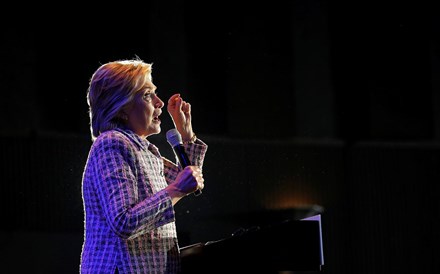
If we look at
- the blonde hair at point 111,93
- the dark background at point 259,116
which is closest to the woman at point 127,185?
the blonde hair at point 111,93

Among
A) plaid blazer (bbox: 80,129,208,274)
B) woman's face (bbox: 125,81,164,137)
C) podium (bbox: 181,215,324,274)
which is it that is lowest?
podium (bbox: 181,215,324,274)

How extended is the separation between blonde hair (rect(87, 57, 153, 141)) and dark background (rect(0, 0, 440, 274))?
3.98 feet

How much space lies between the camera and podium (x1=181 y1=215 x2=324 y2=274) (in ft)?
5.69

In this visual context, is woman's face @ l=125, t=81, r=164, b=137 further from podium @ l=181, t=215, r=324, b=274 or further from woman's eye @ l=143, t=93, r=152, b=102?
podium @ l=181, t=215, r=324, b=274

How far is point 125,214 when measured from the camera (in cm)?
156

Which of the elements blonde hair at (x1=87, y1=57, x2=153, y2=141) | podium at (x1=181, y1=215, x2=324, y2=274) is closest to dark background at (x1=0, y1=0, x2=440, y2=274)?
blonde hair at (x1=87, y1=57, x2=153, y2=141)

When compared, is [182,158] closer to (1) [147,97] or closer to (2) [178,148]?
(2) [178,148]

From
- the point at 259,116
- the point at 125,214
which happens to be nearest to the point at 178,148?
the point at 125,214

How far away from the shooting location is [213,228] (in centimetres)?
335

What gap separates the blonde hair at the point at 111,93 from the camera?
1.79m

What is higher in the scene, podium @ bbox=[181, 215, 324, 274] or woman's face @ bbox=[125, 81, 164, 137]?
woman's face @ bbox=[125, 81, 164, 137]

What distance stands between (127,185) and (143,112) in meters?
0.30

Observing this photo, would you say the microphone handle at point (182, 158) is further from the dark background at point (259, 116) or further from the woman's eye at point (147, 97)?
the dark background at point (259, 116)

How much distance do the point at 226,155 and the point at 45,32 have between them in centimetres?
113
